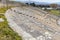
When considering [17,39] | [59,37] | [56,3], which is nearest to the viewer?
[59,37]

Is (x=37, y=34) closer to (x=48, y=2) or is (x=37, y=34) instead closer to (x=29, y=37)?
(x=29, y=37)

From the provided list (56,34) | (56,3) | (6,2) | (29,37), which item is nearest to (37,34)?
(29,37)

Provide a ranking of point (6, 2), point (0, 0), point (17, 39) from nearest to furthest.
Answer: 1. point (17, 39)
2. point (6, 2)
3. point (0, 0)

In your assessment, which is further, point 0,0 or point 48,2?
point 0,0

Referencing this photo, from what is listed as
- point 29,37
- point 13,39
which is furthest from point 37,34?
point 13,39

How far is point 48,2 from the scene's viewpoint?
16922 mm

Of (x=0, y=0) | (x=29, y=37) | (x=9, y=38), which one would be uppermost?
(x=29, y=37)

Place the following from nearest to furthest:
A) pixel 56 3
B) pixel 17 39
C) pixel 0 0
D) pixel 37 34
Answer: pixel 37 34 < pixel 17 39 < pixel 56 3 < pixel 0 0

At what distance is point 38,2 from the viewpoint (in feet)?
56.0

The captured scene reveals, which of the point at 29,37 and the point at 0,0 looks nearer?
the point at 29,37

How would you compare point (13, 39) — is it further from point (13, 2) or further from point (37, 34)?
point (13, 2)

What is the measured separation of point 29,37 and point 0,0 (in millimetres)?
16405

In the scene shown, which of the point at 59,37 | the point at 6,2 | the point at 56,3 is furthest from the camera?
the point at 6,2

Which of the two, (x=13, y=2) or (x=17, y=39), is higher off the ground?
(x=17, y=39)
